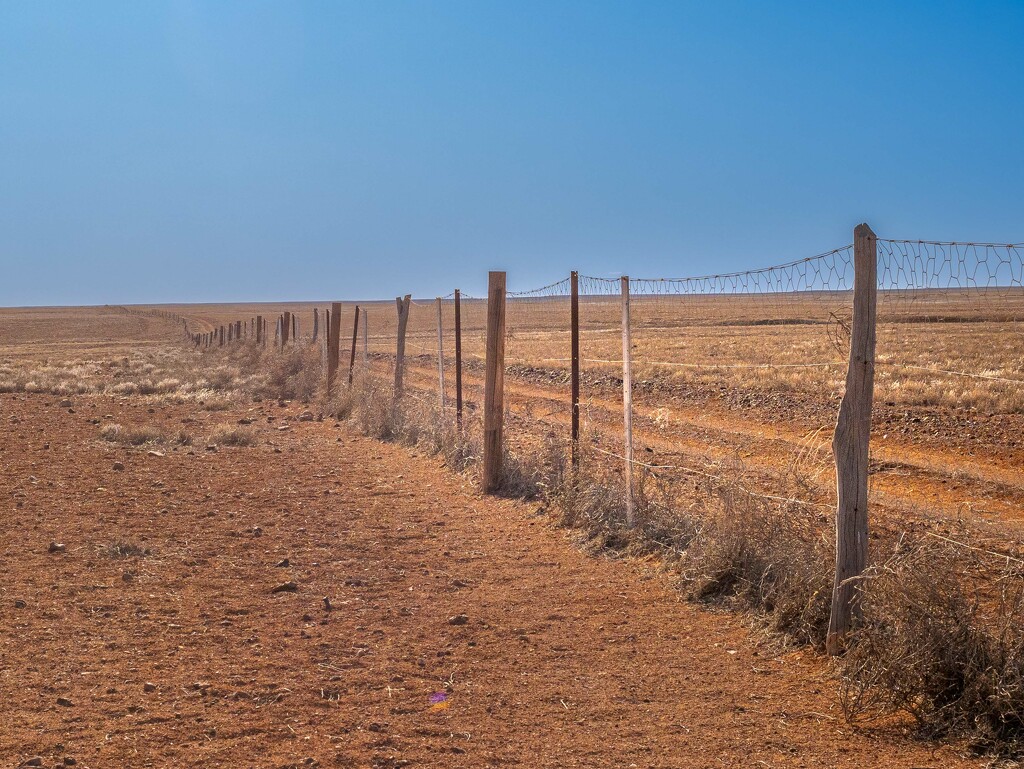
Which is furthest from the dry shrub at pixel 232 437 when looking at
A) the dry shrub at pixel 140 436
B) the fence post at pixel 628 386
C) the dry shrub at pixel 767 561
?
the dry shrub at pixel 767 561

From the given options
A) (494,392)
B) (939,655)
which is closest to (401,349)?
(494,392)

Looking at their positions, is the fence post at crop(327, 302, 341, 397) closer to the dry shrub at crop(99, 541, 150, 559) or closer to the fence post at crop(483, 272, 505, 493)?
the fence post at crop(483, 272, 505, 493)

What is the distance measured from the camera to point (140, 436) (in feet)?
44.8

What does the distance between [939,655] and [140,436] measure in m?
12.1

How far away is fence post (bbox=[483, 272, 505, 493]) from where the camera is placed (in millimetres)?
9750

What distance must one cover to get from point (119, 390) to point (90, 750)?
1980cm

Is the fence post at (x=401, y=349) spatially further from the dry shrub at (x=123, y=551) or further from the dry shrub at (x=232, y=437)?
the dry shrub at (x=123, y=551)

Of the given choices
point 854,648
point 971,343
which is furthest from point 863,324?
point 971,343

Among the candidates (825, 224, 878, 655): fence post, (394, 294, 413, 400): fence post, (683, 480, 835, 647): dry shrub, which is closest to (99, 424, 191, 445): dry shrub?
(394, 294, 413, 400): fence post

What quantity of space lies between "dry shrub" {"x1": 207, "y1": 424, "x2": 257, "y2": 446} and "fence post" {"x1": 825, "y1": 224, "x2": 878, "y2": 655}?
10585 millimetres

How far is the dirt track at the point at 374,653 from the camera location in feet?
13.5

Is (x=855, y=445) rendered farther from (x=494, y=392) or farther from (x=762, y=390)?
(x=762, y=390)

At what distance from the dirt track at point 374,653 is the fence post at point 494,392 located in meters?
0.69

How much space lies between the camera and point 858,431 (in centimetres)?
482
